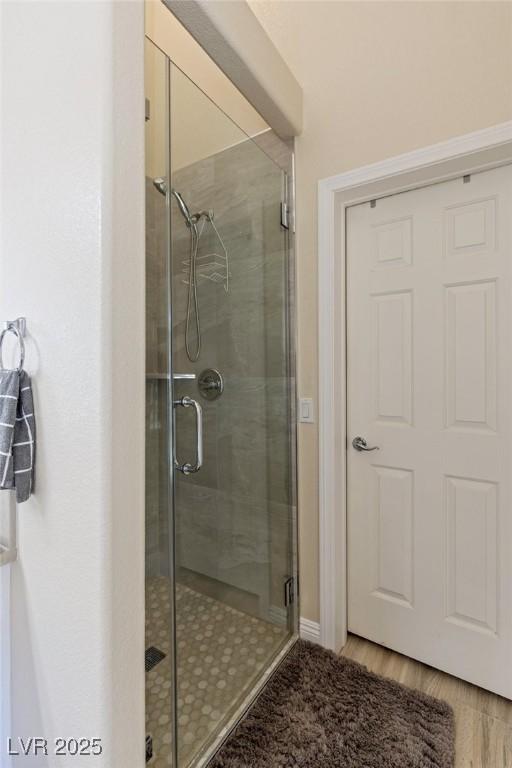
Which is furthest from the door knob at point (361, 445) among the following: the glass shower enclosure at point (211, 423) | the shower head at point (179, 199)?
the shower head at point (179, 199)

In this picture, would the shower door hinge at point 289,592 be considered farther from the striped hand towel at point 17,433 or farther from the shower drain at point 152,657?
the striped hand towel at point 17,433

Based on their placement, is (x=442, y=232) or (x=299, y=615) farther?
(x=299, y=615)

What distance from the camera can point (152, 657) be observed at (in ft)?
3.69

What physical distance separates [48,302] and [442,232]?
1482mm

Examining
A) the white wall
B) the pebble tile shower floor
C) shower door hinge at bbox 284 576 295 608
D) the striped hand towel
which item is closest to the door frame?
shower door hinge at bbox 284 576 295 608

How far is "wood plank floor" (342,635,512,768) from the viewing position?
1277 millimetres

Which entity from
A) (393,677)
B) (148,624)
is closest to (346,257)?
(148,624)

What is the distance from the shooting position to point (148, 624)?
113cm

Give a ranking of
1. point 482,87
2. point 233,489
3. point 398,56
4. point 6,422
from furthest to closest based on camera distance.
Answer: point 233,489 < point 398,56 < point 482,87 < point 6,422

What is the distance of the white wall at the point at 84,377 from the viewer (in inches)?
32.9

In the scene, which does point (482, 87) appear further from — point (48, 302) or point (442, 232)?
point (48, 302)

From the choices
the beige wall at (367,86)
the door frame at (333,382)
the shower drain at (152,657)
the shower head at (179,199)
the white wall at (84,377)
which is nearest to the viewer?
the white wall at (84,377)

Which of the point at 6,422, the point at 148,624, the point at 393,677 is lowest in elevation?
the point at 393,677

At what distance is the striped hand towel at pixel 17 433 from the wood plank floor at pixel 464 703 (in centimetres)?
158
